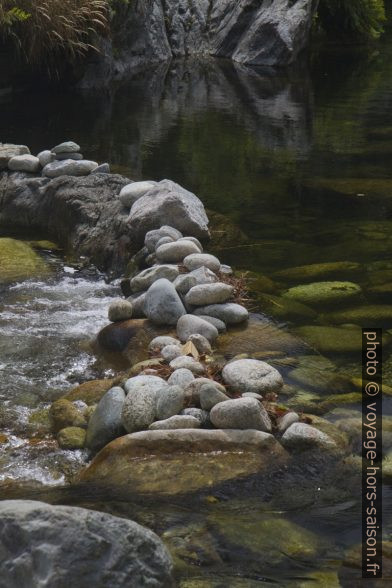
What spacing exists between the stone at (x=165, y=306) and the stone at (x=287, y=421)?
1.53 metres

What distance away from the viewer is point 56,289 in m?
7.12

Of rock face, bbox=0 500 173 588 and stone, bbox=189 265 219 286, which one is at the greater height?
rock face, bbox=0 500 173 588

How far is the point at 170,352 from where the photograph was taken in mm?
5270

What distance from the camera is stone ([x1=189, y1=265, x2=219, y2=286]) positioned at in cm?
611

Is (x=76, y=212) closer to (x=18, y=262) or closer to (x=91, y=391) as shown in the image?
(x=18, y=262)

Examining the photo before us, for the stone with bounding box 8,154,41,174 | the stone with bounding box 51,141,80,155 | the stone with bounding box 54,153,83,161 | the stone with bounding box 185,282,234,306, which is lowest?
the stone with bounding box 185,282,234,306

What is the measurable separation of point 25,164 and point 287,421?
557 cm

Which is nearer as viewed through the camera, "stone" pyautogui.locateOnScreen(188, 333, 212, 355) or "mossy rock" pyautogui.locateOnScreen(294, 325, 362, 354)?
"stone" pyautogui.locateOnScreen(188, 333, 212, 355)

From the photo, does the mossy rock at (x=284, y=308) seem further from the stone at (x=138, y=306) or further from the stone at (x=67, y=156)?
the stone at (x=67, y=156)

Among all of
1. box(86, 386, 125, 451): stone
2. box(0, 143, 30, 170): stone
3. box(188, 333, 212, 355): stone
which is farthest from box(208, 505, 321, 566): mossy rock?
box(0, 143, 30, 170): stone

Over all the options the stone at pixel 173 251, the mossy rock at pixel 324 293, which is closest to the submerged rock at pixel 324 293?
the mossy rock at pixel 324 293

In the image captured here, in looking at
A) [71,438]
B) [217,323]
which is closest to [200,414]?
[71,438]

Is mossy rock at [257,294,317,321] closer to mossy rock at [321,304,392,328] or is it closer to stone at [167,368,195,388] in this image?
mossy rock at [321,304,392,328]

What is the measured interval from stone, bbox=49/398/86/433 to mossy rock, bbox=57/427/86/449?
7cm
